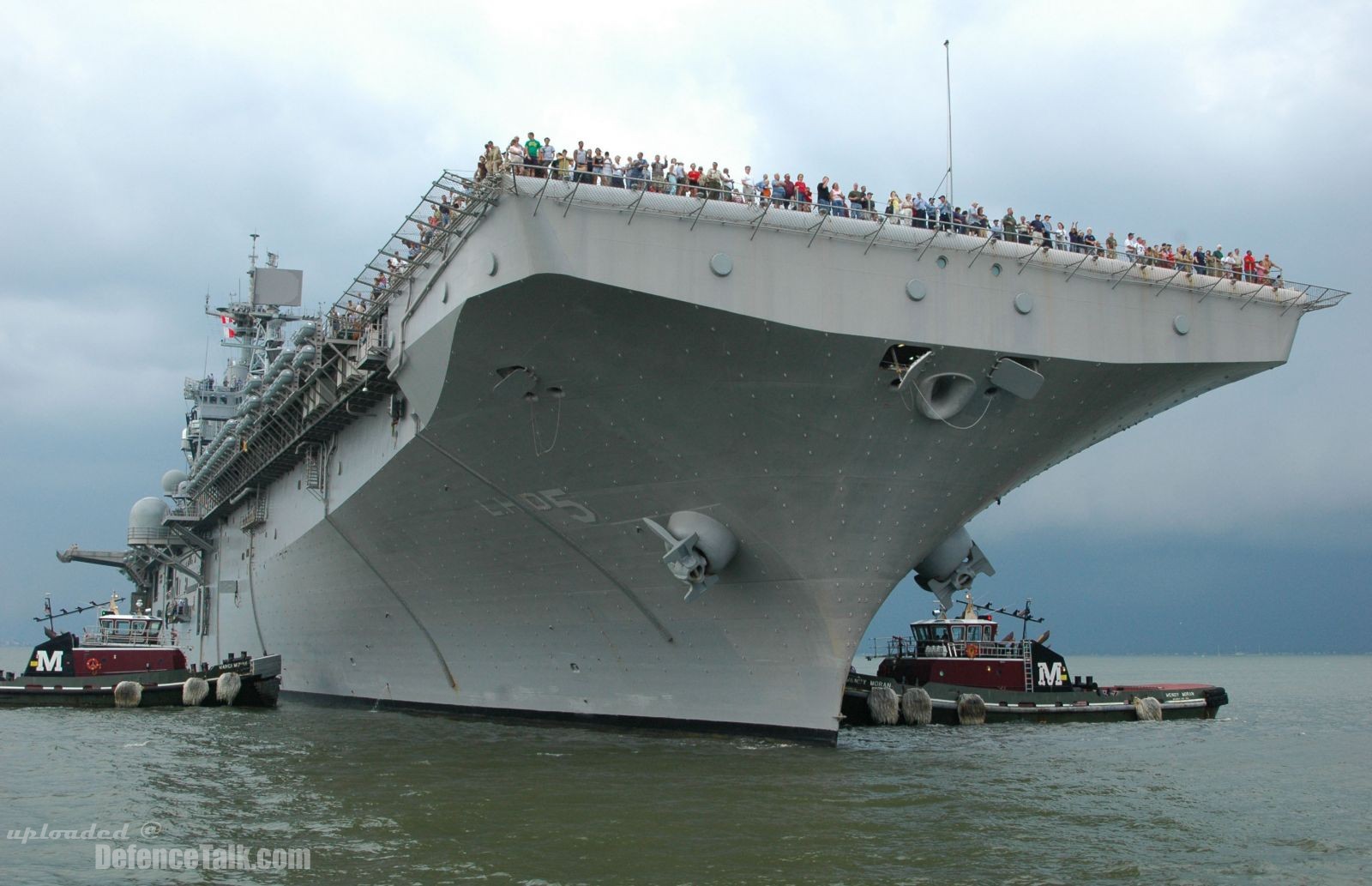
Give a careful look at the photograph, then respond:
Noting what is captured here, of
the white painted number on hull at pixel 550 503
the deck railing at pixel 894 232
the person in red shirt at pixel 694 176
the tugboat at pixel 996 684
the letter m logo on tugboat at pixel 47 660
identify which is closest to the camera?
the deck railing at pixel 894 232

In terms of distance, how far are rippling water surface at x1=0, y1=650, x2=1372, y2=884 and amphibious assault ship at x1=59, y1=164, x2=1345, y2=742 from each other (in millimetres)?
1515

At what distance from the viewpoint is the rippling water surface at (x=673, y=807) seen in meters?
9.21

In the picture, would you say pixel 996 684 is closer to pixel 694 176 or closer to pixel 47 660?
pixel 694 176

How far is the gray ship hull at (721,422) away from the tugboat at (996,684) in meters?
9.94

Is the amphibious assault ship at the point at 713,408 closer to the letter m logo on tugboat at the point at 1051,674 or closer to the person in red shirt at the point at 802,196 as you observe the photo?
the person in red shirt at the point at 802,196

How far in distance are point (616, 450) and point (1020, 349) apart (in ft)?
16.7

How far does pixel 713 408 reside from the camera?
43.7 ft

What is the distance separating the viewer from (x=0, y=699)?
25797 millimetres

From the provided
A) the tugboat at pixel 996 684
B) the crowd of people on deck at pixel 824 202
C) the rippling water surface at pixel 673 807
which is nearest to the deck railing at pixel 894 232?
the crowd of people on deck at pixel 824 202

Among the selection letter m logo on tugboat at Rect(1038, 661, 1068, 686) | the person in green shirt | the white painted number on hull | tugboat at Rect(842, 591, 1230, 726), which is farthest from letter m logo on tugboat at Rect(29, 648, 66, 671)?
letter m logo on tugboat at Rect(1038, 661, 1068, 686)

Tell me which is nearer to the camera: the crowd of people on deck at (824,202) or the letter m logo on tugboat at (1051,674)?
the crowd of people on deck at (824,202)

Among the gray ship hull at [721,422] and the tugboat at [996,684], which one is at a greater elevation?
the gray ship hull at [721,422]

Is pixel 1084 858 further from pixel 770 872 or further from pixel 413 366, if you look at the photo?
pixel 413 366

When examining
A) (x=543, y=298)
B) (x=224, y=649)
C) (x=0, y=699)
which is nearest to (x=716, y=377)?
(x=543, y=298)
